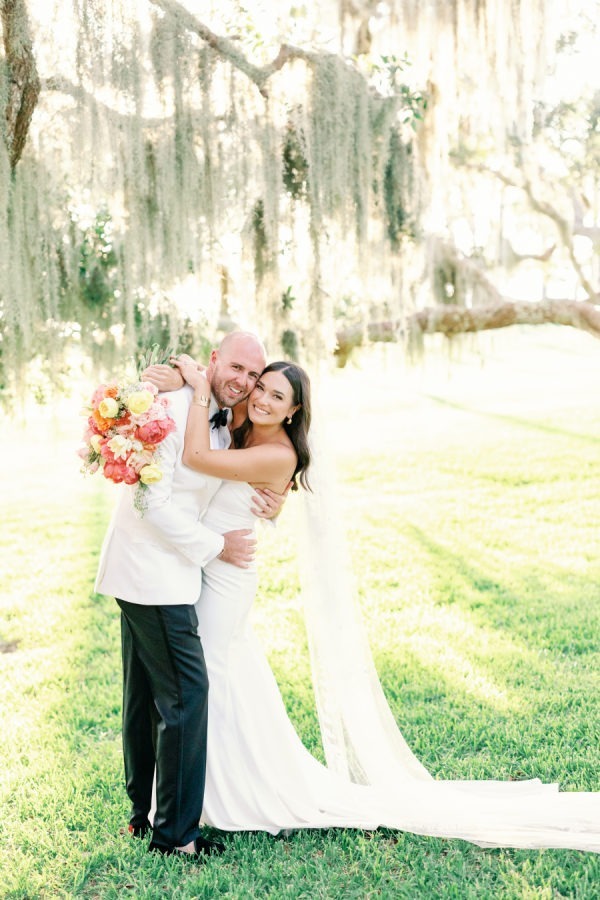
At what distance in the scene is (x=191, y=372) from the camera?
322 cm

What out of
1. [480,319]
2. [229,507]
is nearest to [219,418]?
[229,507]

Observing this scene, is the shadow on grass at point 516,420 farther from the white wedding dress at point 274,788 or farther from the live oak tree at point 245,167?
the white wedding dress at point 274,788

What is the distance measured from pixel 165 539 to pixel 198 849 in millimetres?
1093

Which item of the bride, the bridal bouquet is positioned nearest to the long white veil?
the bride

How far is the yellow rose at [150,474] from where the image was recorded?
297 cm

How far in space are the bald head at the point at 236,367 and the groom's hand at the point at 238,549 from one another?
484 mm

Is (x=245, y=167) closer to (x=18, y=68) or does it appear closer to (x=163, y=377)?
(x=18, y=68)

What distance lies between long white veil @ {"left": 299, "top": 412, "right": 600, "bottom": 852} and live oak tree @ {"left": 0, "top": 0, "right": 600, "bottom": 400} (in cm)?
233

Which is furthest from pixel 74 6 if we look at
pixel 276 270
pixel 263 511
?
pixel 263 511

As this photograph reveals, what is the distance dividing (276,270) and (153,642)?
371 centimetres

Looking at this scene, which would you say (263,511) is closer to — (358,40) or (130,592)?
(130,592)

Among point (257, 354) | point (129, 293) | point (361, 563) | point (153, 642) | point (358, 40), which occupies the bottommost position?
point (361, 563)

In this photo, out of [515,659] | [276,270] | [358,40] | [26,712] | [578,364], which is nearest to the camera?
[26,712]

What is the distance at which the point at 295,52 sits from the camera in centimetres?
572
